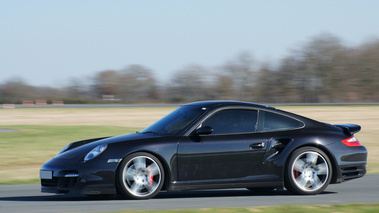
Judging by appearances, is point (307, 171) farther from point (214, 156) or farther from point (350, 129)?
point (214, 156)

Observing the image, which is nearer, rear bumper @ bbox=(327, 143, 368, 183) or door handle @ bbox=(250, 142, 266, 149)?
door handle @ bbox=(250, 142, 266, 149)

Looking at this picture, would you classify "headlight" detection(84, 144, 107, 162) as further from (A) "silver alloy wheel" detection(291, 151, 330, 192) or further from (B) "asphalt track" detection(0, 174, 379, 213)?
(A) "silver alloy wheel" detection(291, 151, 330, 192)

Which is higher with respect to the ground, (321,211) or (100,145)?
(100,145)

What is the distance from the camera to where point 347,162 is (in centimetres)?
746

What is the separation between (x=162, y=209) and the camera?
600cm

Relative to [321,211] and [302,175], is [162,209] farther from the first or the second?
[302,175]

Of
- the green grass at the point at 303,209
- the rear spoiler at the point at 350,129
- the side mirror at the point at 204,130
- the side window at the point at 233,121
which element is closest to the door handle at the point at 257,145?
the side window at the point at 233,121

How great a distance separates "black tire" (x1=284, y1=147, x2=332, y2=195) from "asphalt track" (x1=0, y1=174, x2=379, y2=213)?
14cm

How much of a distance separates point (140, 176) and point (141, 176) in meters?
0.01

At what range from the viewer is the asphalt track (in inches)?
245

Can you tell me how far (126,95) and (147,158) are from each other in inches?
3861

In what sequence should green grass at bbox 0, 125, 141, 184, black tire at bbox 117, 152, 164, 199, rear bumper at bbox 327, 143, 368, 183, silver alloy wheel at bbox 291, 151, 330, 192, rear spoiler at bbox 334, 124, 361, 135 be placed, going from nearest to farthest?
black tire at bbox 117, 152, 164, 199
silver alloy wheel at bbox 291, 151, 330, 192
rear bumper at bbox 327, 143, 368, 183
rear spoiler at bbox 334, 124, 361, 135
green grass at bbox 0, 125, 141, 184

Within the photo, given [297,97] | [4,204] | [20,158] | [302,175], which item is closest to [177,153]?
[302,175]

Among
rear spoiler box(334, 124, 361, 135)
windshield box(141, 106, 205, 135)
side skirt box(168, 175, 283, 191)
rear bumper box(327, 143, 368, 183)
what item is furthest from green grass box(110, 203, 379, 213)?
rear spoiler box(334, 124, 361, 135)
